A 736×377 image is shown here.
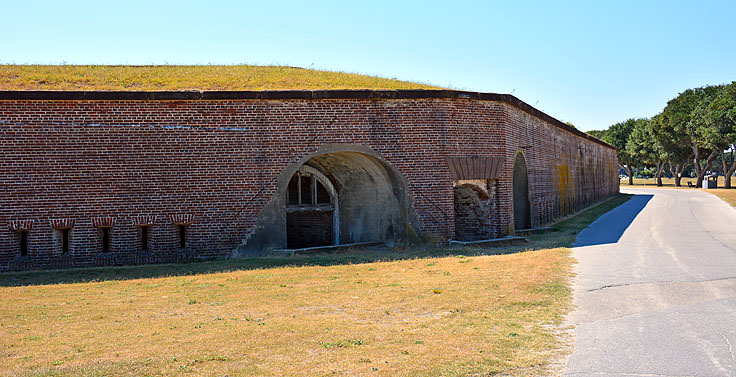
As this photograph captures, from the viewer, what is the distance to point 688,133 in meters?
46.5

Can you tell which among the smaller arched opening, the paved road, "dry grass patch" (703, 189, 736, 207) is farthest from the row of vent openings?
"dry grass patch" (703, 189, 736, 207)

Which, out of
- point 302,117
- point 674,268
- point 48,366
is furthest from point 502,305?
point 302,117

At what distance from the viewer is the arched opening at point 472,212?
14.7 metres

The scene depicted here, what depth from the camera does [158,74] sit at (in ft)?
49.0

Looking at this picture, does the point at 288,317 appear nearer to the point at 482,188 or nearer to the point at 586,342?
the point at 586,342

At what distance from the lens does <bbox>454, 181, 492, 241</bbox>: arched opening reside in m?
14.7

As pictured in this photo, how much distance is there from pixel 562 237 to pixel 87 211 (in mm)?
11735

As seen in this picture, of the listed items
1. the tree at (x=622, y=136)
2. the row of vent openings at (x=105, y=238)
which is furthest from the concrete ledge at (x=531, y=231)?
the tree at (x=622, y=136)

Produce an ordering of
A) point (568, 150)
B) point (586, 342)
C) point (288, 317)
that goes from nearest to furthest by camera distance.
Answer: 1. point (586, 342)
2. point (288, 317)
3. point (568, 150)

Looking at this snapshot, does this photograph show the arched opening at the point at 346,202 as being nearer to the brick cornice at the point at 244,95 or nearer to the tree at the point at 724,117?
the brick cornice at the point at 244,95

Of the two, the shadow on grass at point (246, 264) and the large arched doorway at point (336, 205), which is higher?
the large arched doorway at point (336, 205)

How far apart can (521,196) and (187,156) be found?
10.3 meters

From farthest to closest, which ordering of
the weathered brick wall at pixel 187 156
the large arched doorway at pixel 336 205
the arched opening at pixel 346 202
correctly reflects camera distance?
the arched opening at pixel 346 202 → the large arched doorway at pixel 336 205 → the weathered brick wall at pixel 187 156

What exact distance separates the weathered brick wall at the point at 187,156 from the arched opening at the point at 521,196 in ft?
10.8
